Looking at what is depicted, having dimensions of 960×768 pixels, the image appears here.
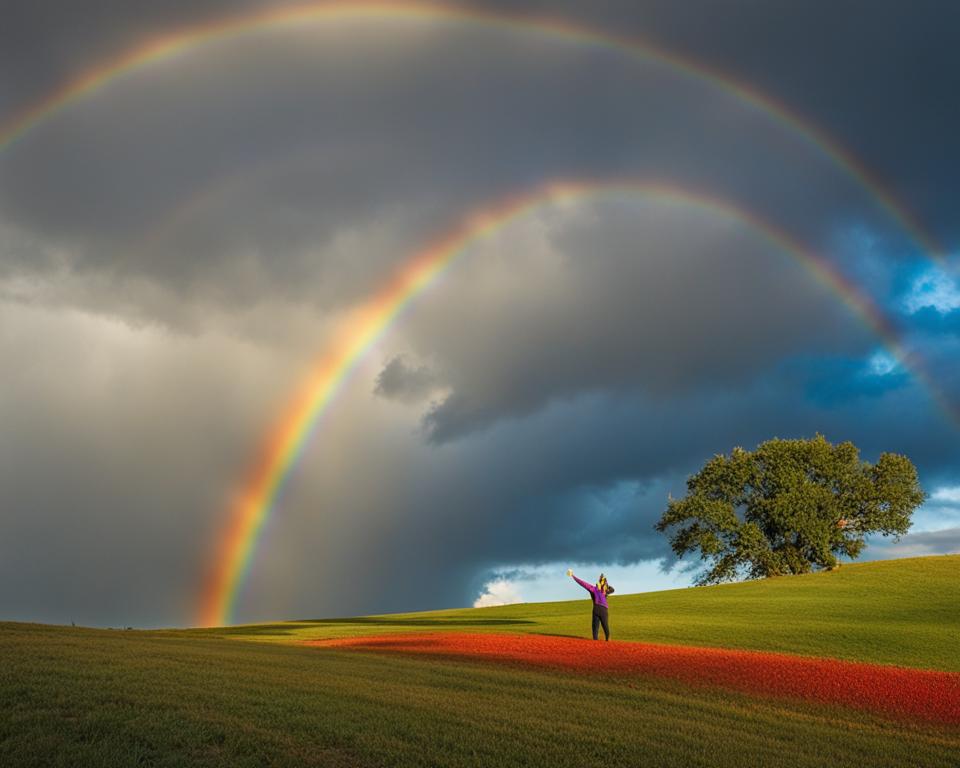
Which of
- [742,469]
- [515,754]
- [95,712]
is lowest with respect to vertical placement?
[515,754]

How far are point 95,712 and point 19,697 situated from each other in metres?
1.85

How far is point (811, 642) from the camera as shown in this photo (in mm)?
33188

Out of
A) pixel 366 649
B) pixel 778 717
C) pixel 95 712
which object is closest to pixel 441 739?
pixel 95 712

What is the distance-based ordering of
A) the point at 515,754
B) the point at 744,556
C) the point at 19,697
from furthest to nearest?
the point at 744,556 < the point at 19,697 < the point at 515,754

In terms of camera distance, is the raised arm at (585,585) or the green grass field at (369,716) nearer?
the green grass field at (369,716)

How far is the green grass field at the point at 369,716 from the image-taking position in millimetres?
11234

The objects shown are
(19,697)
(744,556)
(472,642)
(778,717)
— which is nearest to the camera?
(19,697)

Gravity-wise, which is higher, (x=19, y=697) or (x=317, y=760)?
(x=19, y=697)

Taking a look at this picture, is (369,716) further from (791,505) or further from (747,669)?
(791,505)

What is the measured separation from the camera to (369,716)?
13.7 m

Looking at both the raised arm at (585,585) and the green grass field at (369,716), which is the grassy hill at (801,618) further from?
the green grass field at (369,716)

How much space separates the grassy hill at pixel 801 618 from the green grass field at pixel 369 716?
15134 millimetres

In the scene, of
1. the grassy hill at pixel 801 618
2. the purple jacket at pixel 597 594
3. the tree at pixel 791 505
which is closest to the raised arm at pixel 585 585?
the purple jacket at pixel 597 594

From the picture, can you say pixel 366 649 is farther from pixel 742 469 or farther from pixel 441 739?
pixel 742 469
